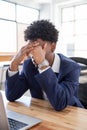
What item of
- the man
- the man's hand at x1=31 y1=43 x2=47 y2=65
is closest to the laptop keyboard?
the man

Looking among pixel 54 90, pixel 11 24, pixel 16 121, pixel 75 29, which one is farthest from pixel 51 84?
pixel 75 29

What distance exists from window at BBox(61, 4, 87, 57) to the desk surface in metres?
4.00

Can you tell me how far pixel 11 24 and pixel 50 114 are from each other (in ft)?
13.8

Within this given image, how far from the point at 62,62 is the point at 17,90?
1.13 feet

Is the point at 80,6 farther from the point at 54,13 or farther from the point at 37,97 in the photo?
the point at 37,97

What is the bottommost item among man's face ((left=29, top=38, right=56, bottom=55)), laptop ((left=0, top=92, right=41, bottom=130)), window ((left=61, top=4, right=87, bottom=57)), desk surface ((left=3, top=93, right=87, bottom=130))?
→ desk surface ((left=3, top=93, right=87, bottom=130))

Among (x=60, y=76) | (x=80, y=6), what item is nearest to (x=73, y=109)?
(x=60, y=76)

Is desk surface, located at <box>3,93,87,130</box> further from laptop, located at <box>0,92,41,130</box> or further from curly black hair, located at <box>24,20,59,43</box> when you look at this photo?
curly black hair, located at <box>24,20,59,43</box>

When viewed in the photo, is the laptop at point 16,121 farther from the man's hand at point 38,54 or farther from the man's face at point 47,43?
the man's face at point 47,43

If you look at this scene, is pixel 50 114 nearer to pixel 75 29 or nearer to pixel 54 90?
pixel 54 90

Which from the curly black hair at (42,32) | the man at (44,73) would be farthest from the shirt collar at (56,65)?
the curly black hair at (42,32)

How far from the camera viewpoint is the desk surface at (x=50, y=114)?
0.82 m

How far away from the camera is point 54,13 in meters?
5.35

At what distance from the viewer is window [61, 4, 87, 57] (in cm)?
498
